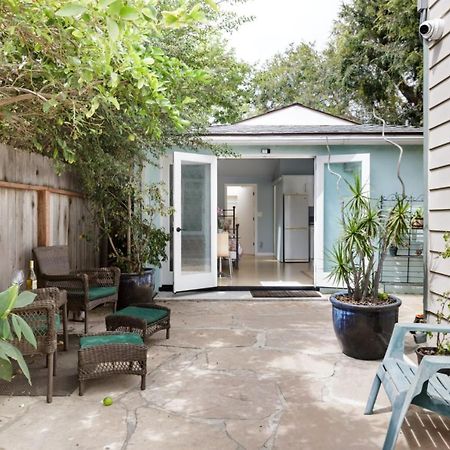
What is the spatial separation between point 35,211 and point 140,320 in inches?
68.0

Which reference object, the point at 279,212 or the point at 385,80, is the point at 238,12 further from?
the point at 385,80

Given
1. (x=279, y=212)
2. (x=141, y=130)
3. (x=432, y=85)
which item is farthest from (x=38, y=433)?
(x=279, y=212)

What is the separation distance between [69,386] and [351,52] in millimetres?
12744

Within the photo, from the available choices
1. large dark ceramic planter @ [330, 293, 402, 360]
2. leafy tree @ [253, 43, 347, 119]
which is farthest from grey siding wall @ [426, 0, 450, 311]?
leafy tree @ [253, 43, 347, 119]

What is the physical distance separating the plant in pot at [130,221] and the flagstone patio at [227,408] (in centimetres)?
151

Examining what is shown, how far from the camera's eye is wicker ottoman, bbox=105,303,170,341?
3555mm

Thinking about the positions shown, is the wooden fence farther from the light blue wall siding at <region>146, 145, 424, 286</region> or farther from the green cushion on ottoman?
the light blue wall siding at <region>146, 145, 424, 286</region>

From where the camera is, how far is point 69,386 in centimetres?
289

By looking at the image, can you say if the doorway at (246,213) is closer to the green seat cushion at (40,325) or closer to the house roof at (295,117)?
the house roof at (295,117)

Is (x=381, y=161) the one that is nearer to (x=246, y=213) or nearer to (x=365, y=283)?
(x=365, y=283)

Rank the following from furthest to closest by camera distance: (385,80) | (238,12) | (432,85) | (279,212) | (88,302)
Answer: (385,80) < (279,212) < (238,12) < (88,302) < (432,85)

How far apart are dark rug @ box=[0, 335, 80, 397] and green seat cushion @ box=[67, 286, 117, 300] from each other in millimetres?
651

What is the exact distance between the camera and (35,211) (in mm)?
4293

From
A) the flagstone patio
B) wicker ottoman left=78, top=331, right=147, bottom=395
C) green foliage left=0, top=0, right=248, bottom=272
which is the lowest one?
the flagstone patio
